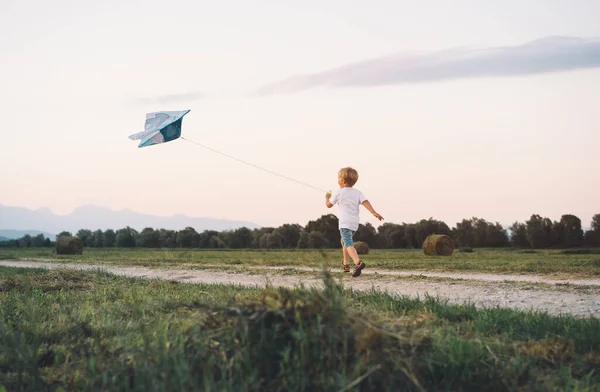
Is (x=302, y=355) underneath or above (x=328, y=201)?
underneath

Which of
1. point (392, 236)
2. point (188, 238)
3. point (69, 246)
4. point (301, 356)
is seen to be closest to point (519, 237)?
point (392, 236)

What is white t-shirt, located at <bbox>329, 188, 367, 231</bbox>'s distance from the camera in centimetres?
1320

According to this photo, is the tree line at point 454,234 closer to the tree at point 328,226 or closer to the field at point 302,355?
the tree at point 328,226

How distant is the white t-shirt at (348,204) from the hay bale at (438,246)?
20.3 metres

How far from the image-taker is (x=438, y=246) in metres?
32.7

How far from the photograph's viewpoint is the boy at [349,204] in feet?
43.2

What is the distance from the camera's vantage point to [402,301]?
23.1 ft

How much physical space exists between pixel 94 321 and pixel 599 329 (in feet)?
16.3

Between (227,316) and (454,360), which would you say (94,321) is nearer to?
(227,316)

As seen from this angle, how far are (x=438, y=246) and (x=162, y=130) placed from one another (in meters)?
21.3

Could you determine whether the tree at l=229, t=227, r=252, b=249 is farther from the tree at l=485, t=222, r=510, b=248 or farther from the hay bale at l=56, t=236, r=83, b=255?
the tree at l=485, t=222, r=510, b=248

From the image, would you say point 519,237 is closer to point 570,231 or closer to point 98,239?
point 570,231

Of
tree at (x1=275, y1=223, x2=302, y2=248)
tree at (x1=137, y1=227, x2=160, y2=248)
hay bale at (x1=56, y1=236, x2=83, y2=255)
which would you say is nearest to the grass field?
hay bale at (x1=56, y1=236, x2=83, y2=255)

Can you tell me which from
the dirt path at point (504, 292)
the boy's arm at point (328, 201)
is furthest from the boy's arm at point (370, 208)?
the dirt path at point (504, 292)
